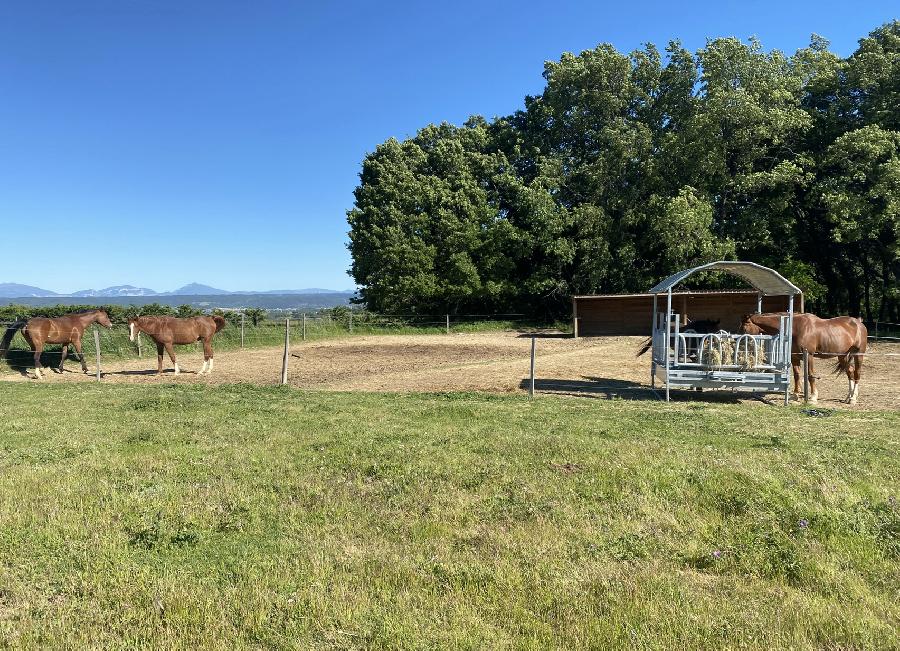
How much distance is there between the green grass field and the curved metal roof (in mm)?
4002

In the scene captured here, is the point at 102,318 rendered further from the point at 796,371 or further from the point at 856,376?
the point at 856,376

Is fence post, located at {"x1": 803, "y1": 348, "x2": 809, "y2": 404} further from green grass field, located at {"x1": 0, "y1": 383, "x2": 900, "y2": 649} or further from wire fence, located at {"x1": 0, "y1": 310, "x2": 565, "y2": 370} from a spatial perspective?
wire fence, located at {"x1": 0, "y1": 310, "x2": 565, "y2": 370}

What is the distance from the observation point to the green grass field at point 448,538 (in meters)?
2.70

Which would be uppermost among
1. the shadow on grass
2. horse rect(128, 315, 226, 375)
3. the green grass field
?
horse rect(128, 315, 226, 375)

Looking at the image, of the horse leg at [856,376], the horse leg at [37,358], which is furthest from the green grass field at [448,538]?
the horse leg at [37,358]

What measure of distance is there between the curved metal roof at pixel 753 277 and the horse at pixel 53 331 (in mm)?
14079

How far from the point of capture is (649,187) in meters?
28.7

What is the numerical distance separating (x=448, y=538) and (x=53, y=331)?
579 inches

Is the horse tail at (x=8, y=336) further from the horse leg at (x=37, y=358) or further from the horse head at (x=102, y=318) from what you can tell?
the horse head at (x=102, y=318)

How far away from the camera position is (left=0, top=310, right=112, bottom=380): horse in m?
13.8

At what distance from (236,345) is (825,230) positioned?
27.5 m

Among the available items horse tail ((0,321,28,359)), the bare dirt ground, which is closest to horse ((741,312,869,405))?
the bare dirt ground

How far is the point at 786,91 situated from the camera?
982 inches

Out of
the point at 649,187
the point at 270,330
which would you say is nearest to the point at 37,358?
the point at 270,330
